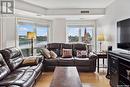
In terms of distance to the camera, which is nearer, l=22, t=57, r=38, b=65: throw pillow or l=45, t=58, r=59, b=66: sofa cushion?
l=22, t=57, r=38, b=65: throw pillow

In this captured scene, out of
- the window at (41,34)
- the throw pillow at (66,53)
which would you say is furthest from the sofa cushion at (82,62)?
the window at (41,34)

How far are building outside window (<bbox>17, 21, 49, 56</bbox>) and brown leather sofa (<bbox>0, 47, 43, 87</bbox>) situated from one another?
220cm

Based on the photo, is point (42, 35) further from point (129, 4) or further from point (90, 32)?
point (129, 4)

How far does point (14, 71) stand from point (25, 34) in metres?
3.56

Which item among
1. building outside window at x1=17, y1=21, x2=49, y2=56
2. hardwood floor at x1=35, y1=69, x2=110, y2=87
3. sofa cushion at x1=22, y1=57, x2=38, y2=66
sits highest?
building outside window at x1=17, y1=21, x2=49, y2=56

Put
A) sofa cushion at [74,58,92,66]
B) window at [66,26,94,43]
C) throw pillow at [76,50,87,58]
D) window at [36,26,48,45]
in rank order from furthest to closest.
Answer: window at [66,26,94,43]
window at [36,26,48,45]
throw pillow at [76,50,87,58]
sofa cushion at [74,58,92,66]

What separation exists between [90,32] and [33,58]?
529 cm

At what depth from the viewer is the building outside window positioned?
23.4 feet

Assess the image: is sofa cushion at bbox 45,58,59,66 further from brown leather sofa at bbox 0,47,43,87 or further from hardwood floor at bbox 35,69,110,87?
brown leather sofa at bbox 0,47,43,87

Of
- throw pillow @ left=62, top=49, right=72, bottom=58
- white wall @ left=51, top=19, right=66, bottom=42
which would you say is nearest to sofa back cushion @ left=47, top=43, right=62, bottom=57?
throw pillow @ left=62, top=49, right=72, bottom=58

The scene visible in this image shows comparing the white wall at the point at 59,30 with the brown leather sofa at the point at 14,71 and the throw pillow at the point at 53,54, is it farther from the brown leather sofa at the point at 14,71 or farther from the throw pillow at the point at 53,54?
the brown leather sofa at the point at 14,71

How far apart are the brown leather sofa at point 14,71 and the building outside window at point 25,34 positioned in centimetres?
220

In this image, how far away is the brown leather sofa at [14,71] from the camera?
3184mm

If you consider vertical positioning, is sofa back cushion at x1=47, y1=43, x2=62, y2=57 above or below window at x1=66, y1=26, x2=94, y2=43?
below
